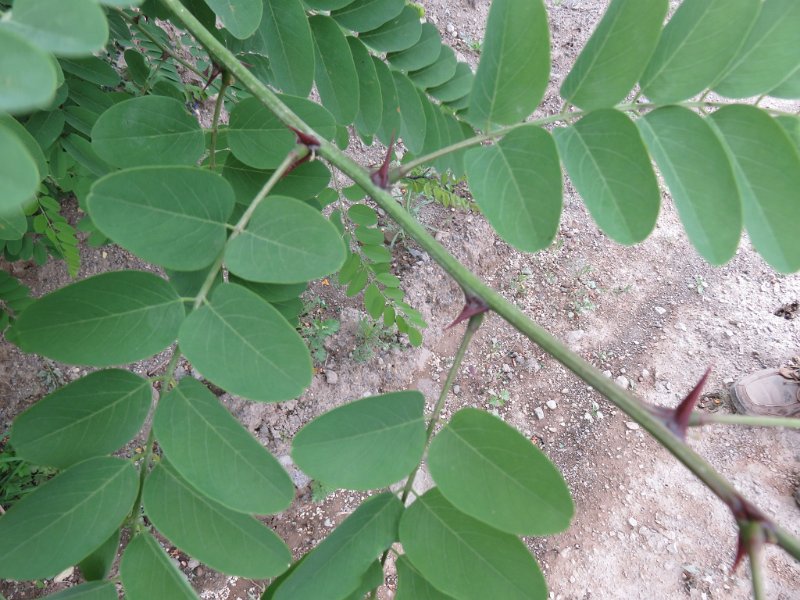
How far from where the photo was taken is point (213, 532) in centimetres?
72

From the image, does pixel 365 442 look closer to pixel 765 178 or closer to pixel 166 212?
pixel 166 212

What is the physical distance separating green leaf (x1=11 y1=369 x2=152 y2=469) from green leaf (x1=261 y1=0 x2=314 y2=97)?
0.60 m

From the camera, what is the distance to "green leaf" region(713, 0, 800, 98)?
0.76 metres

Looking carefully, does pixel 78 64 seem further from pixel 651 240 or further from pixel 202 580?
pixel 651 240

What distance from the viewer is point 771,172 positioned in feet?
2.44

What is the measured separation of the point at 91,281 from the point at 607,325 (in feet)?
11.0

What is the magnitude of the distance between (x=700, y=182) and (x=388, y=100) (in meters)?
0.74

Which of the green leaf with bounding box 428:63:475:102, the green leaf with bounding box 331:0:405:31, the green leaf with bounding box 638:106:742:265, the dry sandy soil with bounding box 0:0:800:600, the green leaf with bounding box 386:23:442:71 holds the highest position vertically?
the green leaf with bounding box 638:106:742:265

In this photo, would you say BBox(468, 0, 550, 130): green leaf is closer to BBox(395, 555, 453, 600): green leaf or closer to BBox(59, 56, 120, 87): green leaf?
BBox(395, 555, 453, 600): green leaf

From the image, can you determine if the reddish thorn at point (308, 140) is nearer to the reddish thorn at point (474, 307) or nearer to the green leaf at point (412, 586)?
the reddish thorn at point (474, 307)

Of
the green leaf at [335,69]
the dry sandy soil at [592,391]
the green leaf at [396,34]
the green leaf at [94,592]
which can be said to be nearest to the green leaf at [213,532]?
the green leaf at [94,592]

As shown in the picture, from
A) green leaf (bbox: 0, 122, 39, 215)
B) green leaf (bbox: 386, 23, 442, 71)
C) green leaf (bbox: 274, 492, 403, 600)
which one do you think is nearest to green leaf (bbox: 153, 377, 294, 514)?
green leaf (bbox: 274, 492, 403, 600)

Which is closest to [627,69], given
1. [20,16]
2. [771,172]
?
[771,172]

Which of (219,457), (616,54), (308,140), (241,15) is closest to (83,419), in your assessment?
(219,457)
